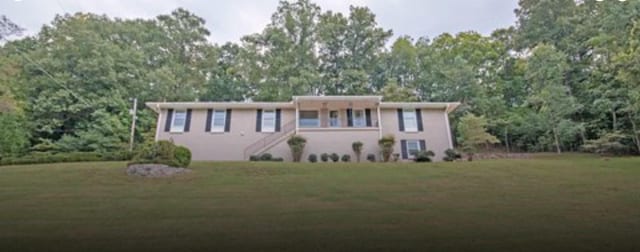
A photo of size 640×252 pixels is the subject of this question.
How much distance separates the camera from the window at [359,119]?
21184mm

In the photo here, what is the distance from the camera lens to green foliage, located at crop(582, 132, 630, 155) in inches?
825

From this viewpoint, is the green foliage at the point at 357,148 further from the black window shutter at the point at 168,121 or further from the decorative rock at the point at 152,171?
the black window shutter at the point at 168,121

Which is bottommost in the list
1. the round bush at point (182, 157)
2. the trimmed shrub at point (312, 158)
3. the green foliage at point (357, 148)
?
the round bush at point (182, 157)

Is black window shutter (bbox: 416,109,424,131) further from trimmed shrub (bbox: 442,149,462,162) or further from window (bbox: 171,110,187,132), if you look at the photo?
window (bbox: 171,110,187,132)

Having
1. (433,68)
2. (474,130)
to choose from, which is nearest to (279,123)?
(474,130)

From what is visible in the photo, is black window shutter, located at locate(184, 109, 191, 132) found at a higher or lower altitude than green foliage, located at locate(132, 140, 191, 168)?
higher

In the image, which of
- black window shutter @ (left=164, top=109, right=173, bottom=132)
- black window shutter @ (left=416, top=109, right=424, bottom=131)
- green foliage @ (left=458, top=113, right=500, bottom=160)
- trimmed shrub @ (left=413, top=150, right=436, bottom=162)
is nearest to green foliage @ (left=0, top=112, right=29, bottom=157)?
black window shutter @ (left=164, top=109, right=173, bottom=132)

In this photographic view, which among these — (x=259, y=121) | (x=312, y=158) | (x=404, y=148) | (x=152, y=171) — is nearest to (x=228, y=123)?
(x=259, y=121)

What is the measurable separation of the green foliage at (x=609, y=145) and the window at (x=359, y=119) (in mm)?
11313

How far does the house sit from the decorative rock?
707 centimetres

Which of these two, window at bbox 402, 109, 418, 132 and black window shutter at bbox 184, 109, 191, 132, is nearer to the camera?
black window shutter at bbox 184, 109, 191, 132

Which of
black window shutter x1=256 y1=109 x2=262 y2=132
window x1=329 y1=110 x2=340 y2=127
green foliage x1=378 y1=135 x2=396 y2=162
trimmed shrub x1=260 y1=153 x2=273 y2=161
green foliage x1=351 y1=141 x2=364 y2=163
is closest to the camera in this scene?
trimmed shrub x1=260 y1=153 x2=273 y2=161

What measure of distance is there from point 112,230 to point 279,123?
48.7ft

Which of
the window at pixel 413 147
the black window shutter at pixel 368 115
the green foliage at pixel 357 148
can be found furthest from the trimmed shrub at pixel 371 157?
the window at pixel 413 147
